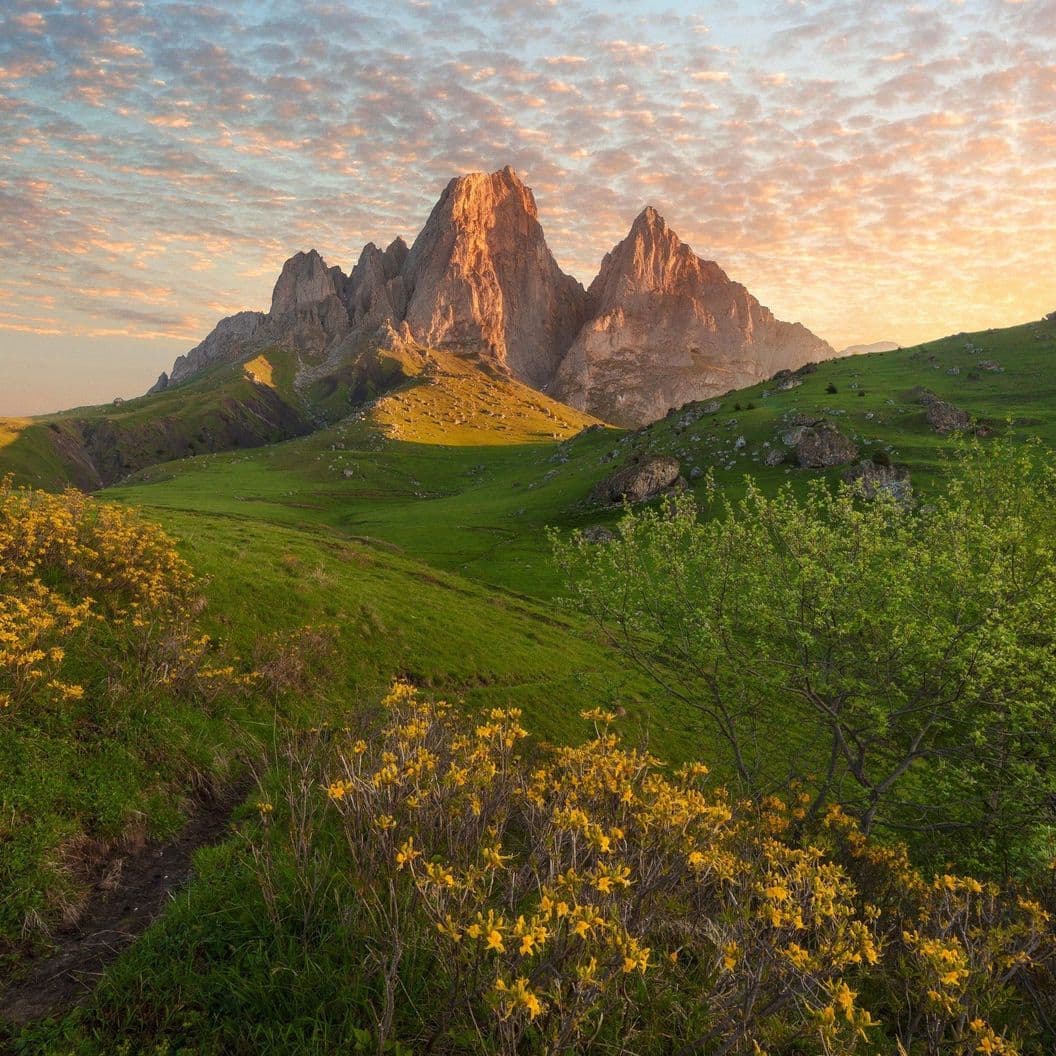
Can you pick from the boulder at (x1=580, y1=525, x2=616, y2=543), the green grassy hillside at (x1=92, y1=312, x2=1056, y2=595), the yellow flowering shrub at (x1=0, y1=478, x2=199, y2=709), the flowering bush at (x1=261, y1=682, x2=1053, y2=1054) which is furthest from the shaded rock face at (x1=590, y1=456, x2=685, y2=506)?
the flowering bush at (x1=261, y1=682, x2=1053, y2=1054)

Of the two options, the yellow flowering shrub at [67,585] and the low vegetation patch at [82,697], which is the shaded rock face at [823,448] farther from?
the low vegetation patch at [82,697]

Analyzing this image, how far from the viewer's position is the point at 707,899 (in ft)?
29.8

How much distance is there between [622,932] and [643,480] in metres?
101

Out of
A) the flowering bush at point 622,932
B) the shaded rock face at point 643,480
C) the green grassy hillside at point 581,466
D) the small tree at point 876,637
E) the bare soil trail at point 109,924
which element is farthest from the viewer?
the shaded rock face at point 643,480

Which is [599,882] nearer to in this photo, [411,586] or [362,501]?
[411,586]

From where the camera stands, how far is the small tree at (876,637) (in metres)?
13.9

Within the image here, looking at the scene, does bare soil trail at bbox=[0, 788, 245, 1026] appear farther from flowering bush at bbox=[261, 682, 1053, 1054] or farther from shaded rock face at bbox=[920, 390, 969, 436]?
shaded rock face at bbox=[920, 390, 969, 436]

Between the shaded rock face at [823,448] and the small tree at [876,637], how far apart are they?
8005cm

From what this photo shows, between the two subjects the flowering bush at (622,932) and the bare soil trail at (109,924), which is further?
the bare soil trail at (109,924)

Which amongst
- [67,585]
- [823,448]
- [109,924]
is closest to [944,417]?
[823,448]

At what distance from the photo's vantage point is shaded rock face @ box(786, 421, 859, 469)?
93.9 metres

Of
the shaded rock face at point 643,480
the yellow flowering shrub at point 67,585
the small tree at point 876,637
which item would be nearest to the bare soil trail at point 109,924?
the yellow flowering shrub at point 67,585

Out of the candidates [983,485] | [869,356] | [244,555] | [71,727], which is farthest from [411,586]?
[869,356]

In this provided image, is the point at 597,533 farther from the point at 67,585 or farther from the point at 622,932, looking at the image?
the point at 622,932
